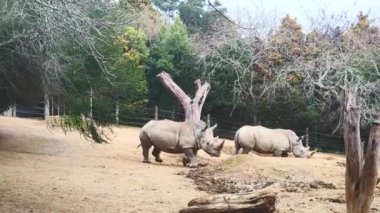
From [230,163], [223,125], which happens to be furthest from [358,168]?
[223,125]

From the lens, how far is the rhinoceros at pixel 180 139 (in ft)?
47.6

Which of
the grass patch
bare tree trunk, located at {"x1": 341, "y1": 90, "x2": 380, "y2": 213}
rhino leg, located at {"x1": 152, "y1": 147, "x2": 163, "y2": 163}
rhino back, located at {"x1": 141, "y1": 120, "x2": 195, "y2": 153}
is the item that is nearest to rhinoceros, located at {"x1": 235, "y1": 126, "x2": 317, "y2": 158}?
rhino back, located at {"x1": 141, "y1": 120, "x2": 195, "y2": 153}

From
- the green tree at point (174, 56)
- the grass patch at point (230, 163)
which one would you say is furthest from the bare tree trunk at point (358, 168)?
the green tree at point (174, 56)

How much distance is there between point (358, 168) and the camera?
6.48 metres

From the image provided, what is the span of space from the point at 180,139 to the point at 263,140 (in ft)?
10.7

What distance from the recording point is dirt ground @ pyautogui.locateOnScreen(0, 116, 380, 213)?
25.1 ft

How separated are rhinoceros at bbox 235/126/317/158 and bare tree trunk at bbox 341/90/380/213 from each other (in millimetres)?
10149

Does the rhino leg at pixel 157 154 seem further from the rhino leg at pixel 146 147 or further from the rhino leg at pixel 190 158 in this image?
the rhino leg at pixel 190 158

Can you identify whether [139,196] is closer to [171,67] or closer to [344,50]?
[344,50]

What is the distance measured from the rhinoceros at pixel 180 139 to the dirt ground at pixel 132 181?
66 centimetres

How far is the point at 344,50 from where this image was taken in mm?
18516

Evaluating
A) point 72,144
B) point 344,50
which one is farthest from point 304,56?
point 72,144

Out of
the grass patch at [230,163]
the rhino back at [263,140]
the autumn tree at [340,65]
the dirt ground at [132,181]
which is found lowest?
the dirt ground at [132,181]

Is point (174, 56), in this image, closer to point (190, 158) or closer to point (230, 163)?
point (190, 158)
